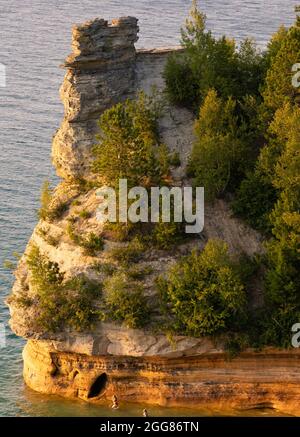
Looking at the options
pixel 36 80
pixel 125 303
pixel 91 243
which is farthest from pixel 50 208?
pixel 36 80

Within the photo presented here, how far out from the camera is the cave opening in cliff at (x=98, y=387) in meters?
62.6

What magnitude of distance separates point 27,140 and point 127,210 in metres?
36.7

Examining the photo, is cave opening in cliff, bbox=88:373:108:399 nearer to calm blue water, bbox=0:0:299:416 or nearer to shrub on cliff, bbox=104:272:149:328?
calm blue water, bbox=0:0:299:416

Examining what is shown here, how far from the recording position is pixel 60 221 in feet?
213

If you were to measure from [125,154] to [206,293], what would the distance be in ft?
33.3

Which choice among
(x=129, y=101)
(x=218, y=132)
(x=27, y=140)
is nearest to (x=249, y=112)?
(x=218, y=132)

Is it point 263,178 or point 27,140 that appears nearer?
point 263,178

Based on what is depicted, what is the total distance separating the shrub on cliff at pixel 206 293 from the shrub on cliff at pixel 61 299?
4885mm

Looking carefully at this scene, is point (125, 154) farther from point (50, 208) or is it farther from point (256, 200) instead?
point (256, 200)

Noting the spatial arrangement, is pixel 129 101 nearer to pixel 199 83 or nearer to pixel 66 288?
pixel 199 83

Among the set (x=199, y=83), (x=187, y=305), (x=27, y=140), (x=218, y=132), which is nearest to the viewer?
(x=187, y=305)

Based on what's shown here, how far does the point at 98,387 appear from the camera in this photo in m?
62.8

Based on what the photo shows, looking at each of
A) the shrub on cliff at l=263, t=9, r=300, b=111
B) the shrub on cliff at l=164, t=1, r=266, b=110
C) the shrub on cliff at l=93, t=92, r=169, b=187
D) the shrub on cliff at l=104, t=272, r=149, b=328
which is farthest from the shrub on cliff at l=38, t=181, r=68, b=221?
the shrub on cliff at l=263, t=9, r=300, b=111

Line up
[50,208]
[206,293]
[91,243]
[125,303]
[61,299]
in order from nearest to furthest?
[206,293], [125,303], [61,299], [91,243], [50,208]
